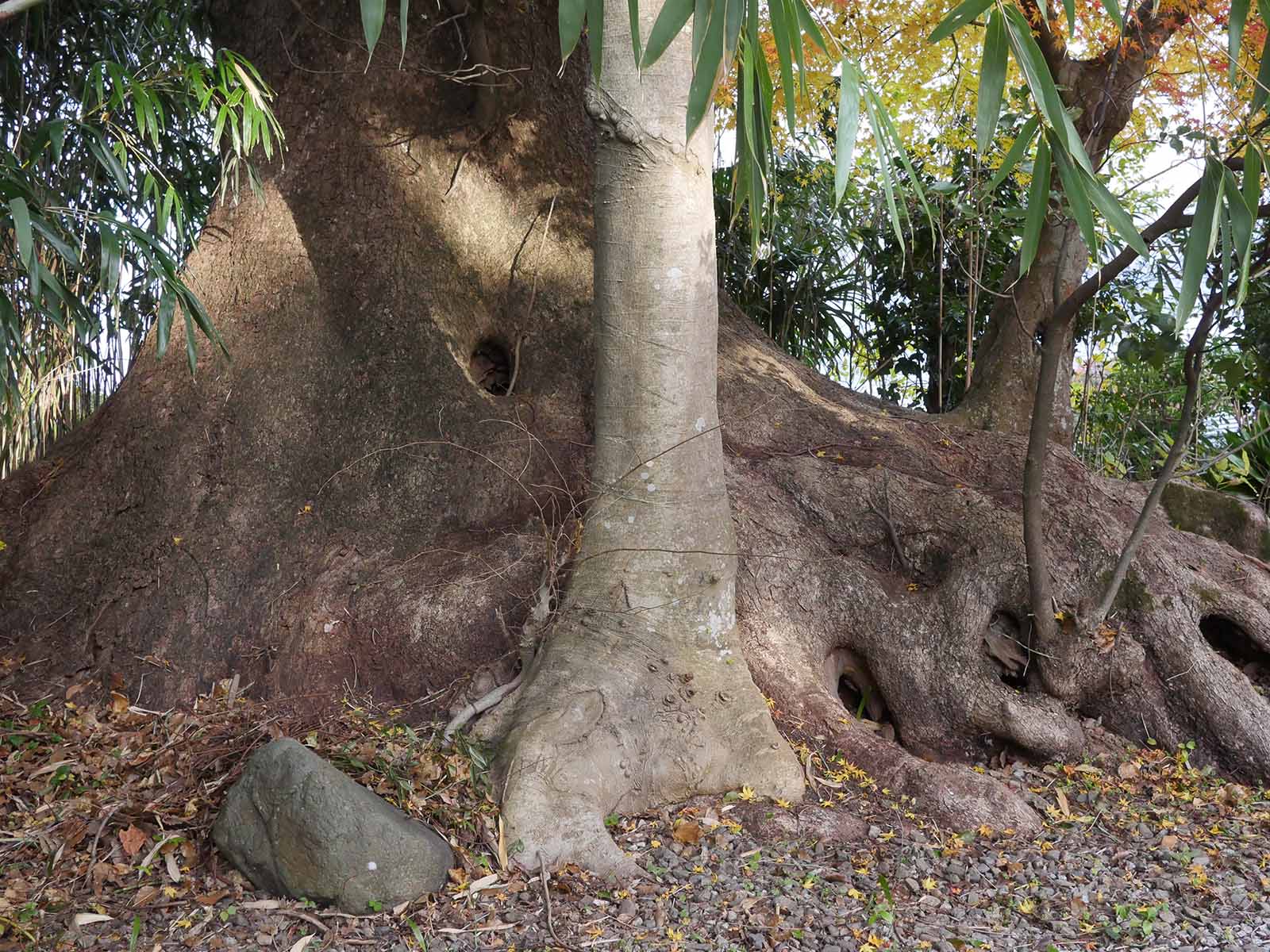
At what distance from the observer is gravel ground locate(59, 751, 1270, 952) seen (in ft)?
8.98

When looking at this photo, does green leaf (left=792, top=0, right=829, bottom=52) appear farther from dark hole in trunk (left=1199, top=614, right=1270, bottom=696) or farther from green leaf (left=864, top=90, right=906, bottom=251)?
dark hole in trunk (left=1199, top=614, right=1270, bottom=696)

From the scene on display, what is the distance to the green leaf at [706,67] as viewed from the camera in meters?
2.13

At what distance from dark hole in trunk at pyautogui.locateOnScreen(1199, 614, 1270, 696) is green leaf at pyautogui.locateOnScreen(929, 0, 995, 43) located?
3.12 metres

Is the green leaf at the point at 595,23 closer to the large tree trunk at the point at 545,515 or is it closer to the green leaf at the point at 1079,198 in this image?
the green leaf at the point at 1079,198

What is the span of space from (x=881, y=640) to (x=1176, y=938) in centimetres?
158

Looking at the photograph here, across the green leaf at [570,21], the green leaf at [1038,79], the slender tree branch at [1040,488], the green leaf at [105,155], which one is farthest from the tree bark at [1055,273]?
the green leaf at [105,155]

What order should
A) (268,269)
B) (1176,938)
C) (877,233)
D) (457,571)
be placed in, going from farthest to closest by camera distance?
(877,233)
(268,269)
(457,571)
(1176,938)

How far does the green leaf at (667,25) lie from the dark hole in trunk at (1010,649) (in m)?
2.91

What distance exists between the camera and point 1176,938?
112 inches

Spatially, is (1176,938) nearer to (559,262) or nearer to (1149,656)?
(1149,656)

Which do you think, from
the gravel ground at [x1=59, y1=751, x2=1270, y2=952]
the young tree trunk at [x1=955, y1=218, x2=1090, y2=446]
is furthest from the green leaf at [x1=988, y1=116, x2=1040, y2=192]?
the young tree trunk at [x1=955, y1=218, x2=1090, y2=446]

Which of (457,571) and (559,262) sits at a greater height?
(559,262)

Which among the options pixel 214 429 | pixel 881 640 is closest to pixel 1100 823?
pixel 881 640

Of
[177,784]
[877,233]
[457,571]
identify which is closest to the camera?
[177,784]
